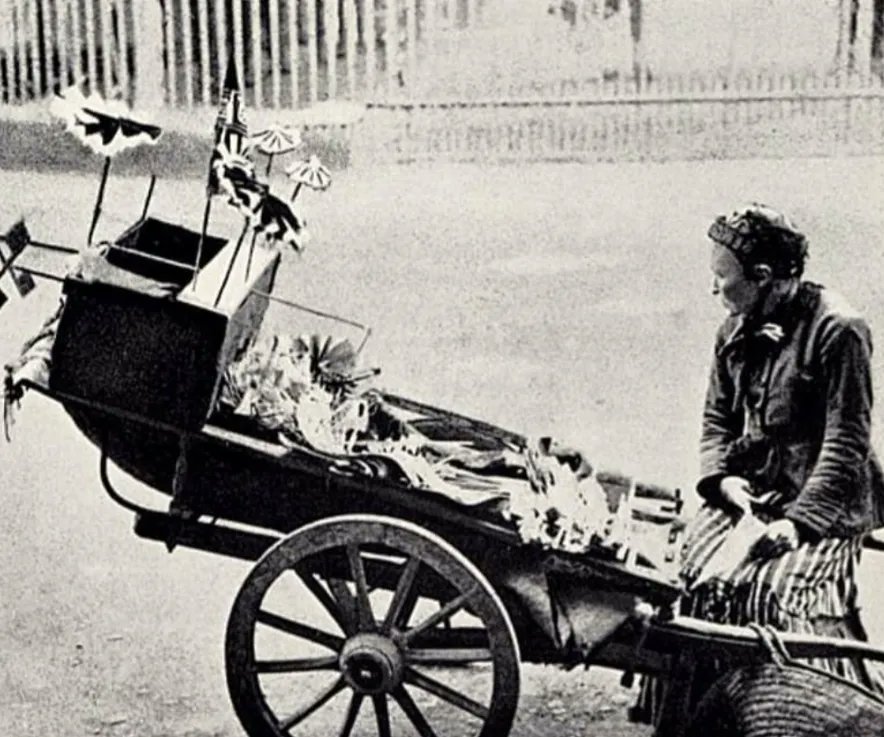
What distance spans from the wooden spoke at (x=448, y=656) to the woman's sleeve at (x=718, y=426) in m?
0.78

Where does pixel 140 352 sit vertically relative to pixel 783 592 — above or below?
above

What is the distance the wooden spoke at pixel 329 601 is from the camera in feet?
11.6

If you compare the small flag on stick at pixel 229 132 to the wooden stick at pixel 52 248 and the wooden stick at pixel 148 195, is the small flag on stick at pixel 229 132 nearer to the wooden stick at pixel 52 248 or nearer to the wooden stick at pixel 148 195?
the wooden stick at pixel 148 195

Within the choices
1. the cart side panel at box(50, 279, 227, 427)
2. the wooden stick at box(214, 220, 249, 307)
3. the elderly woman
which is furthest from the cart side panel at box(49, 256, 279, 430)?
the elderly woman

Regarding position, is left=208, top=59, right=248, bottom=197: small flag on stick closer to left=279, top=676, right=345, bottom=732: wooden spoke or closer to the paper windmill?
the paper windmill

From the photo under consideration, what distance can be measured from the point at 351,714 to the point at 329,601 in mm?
246

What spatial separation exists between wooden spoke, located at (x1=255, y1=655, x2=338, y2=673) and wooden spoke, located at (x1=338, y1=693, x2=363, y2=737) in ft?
0.27

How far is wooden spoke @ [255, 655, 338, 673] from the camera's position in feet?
11.6

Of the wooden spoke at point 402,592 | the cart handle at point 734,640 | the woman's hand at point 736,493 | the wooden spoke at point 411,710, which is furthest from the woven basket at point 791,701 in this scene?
the wooden spoke at point 402,592

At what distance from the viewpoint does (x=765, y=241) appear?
148 inches

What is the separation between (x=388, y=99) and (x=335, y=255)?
1.33 feet

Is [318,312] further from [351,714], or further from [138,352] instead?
[351,714]

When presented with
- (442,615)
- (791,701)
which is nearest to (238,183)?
(442,615)

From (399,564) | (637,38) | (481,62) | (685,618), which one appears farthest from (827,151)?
(399,564)
